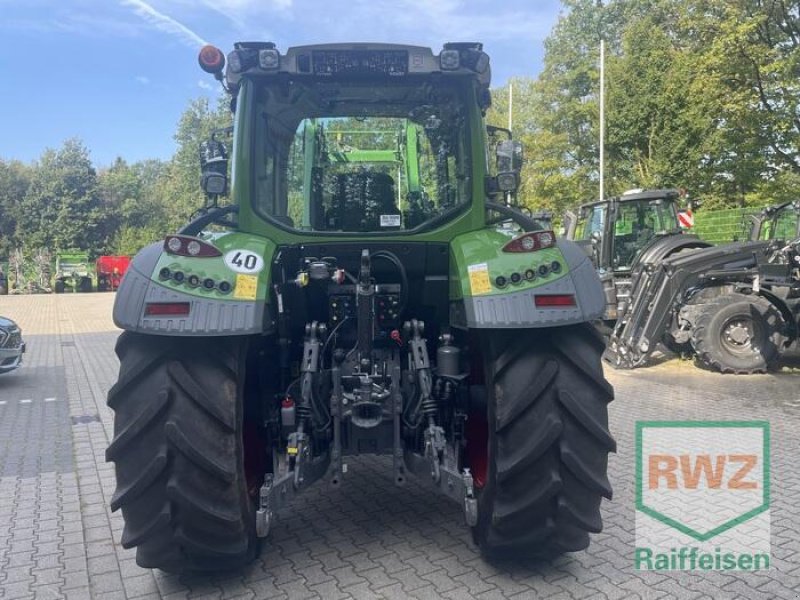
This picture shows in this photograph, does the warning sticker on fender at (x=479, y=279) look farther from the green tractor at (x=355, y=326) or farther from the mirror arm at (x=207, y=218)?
the mirror arm at (x=207, y=218)

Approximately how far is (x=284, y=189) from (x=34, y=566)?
2.56 m

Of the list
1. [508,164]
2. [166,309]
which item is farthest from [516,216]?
[166,309]

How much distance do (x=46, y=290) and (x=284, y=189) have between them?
4083 cm

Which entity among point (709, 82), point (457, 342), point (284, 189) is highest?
point (709, 82)

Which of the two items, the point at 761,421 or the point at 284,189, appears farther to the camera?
the point at 761,421

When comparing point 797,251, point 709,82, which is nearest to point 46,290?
point 709,82

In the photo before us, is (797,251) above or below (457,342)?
above

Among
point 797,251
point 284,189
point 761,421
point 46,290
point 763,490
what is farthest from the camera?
point 46,290

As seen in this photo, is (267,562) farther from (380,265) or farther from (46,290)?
(46,290)

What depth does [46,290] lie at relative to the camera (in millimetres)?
39906

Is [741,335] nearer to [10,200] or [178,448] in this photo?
[178,448]

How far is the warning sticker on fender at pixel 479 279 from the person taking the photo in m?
3.35

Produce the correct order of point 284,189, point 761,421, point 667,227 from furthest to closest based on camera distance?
point 667,227 → point 761,421 → point 284,189

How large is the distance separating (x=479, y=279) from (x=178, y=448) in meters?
1.60
